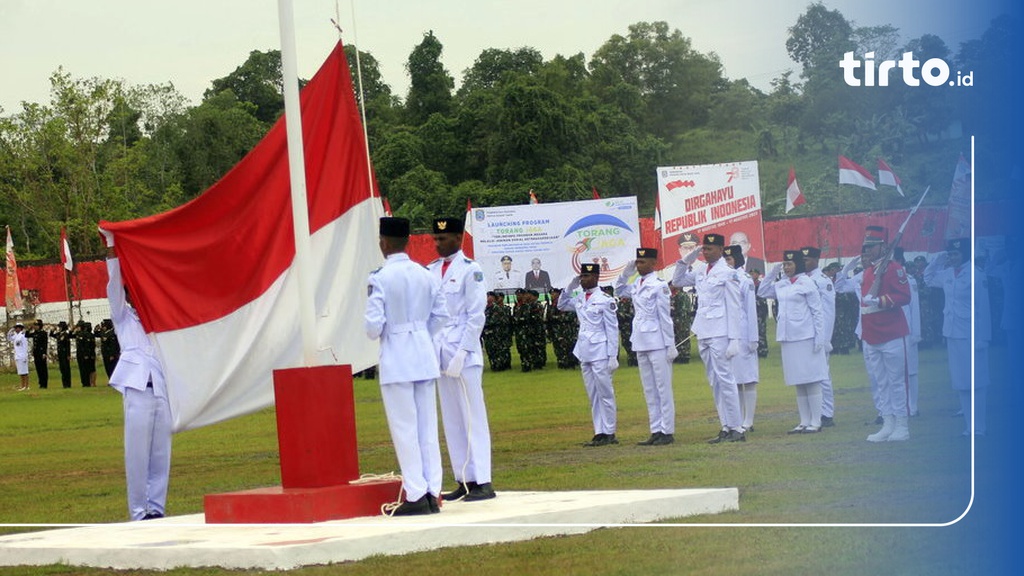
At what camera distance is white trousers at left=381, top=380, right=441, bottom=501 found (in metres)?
7.54

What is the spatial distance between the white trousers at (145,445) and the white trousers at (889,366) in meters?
5.10

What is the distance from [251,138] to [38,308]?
18.7 metres

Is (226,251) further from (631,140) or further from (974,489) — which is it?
(974,489)

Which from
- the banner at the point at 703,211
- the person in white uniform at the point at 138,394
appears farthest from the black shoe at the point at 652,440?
the person in white uniform at the point at 138,394

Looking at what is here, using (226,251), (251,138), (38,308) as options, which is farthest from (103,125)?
(226,251)

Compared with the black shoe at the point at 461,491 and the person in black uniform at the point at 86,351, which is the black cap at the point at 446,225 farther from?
the person in black uniform at the point at 86,351

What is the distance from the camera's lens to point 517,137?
12945 mm

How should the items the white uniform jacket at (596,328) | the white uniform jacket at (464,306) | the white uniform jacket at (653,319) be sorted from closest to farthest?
the white uniform jacket at (464,306) → the white uniform jacket at (653,319) → the white uniform jacket at (596,328)

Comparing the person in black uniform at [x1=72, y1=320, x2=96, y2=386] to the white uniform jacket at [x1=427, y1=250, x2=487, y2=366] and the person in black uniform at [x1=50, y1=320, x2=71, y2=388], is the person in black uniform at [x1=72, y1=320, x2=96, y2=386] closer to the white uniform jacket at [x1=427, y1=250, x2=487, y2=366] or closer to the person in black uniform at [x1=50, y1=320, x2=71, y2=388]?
the person in black uniform at [x1=50, y1=320, x2=71, y2=388]

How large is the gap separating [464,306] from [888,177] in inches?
201

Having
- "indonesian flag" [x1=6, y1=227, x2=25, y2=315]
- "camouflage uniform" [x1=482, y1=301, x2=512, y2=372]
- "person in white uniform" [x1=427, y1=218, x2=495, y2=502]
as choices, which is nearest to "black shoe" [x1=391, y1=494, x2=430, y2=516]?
"person in white uniform" [x1=427, y1=218, x2=495, y2=502]

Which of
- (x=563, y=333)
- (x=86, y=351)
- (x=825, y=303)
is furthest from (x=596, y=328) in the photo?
(x=86, y=351)

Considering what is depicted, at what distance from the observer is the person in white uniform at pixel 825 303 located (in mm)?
13297

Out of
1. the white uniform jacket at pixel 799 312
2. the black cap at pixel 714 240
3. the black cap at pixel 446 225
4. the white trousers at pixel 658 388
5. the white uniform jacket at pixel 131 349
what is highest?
the black cap at pixel 446 225
